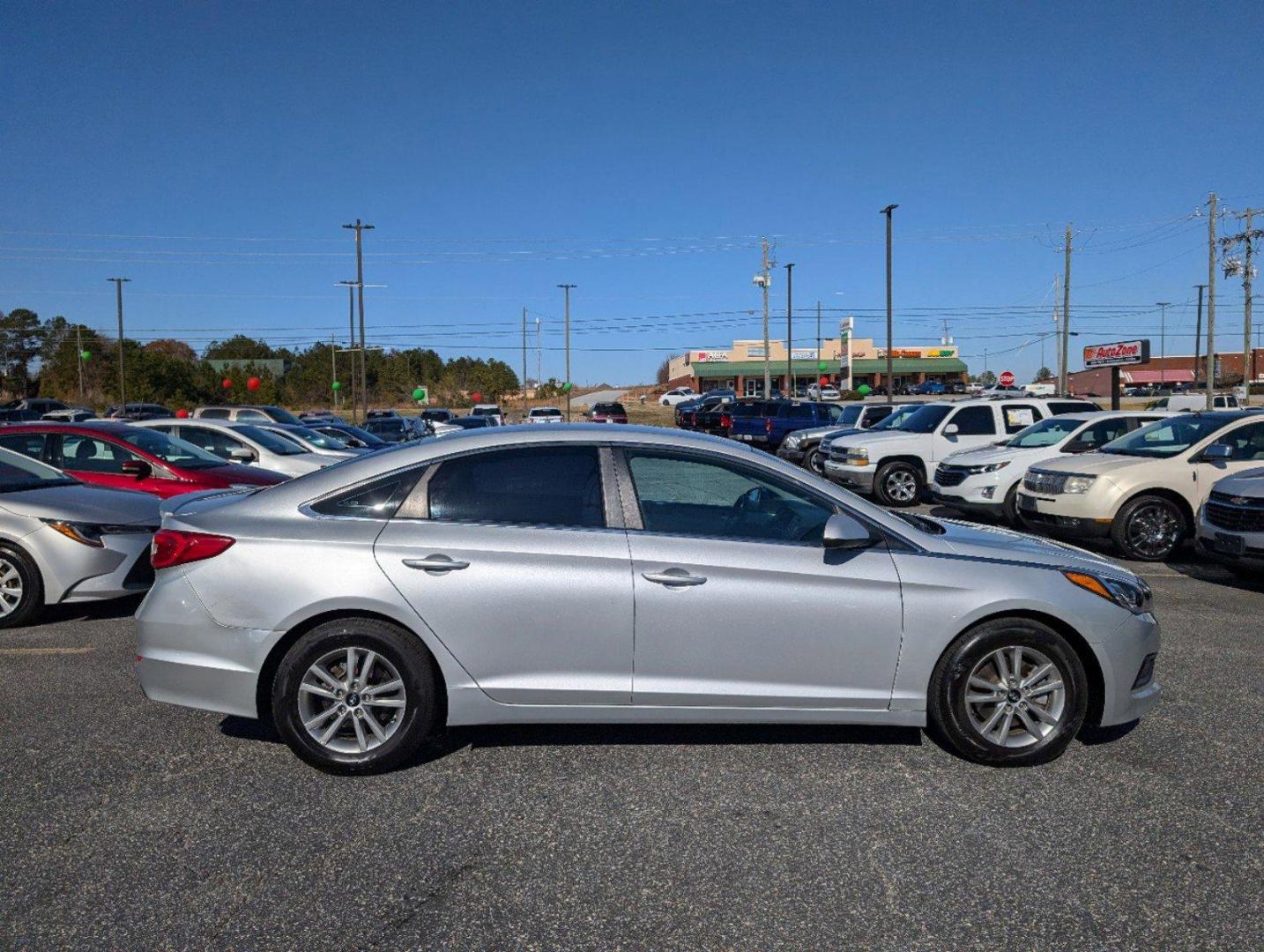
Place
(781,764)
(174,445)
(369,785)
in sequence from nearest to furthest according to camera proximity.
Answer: (369,785), (781,764), (174,445)

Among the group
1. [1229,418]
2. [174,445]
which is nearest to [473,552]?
[174,445]

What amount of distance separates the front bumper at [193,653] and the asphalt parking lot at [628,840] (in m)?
0.35

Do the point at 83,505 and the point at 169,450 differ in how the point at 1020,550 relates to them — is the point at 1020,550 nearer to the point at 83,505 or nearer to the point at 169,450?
the point at 83,505

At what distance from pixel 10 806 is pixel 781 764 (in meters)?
3.28

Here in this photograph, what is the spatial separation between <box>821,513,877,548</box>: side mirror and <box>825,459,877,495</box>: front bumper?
39.8 ft

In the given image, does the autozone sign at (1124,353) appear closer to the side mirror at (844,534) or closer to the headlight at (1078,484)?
the headlight at (1078,484)

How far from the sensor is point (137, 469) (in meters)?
9.69

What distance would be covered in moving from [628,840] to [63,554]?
536 centimetres

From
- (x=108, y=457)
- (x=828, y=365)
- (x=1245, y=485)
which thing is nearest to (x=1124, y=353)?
(x=1245, y=485)

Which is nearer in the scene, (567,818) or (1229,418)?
(567,818)

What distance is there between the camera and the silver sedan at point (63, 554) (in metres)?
7.16

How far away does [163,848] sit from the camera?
12.3ft

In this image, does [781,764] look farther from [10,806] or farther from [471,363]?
[471,363]

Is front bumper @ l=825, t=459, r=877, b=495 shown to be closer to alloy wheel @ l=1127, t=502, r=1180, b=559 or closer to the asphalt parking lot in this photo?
alloy wheel @ l=1127, t=502, r=1180, b=559
